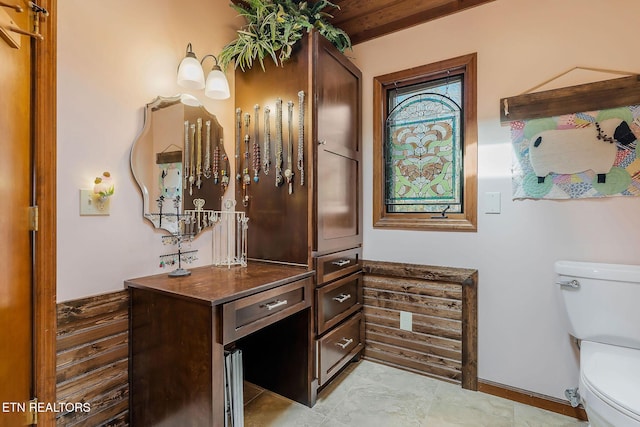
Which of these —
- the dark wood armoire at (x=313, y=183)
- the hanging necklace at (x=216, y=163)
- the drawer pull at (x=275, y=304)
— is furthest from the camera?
the hanging necklace at (x=216, y=163)

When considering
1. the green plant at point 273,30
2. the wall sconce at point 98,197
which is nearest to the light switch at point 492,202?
the green plant at point 273,30

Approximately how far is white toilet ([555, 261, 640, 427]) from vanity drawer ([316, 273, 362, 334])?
1.17m

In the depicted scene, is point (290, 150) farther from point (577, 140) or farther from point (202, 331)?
point (577, 140)

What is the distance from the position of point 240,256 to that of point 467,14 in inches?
83.7

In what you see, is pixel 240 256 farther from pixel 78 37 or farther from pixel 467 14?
pixel 467 14

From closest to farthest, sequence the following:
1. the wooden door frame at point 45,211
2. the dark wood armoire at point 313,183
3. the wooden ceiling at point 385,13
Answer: the wooden door frame at point 45,211 → the dark wood armoire at point 313,183 → the wooden ceiling at point 385,13

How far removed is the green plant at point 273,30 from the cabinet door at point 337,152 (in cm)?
14

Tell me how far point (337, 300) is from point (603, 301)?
1359mm

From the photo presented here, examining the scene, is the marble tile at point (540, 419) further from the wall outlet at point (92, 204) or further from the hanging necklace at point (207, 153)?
the wall outlet at point (92, 204)

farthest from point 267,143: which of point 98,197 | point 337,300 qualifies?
point 337,300

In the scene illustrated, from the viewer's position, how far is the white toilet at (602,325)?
115 cm

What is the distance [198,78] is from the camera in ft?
5.15

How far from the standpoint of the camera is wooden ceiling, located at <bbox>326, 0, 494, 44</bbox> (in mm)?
1940

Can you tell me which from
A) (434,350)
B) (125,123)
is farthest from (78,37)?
(434,350)
